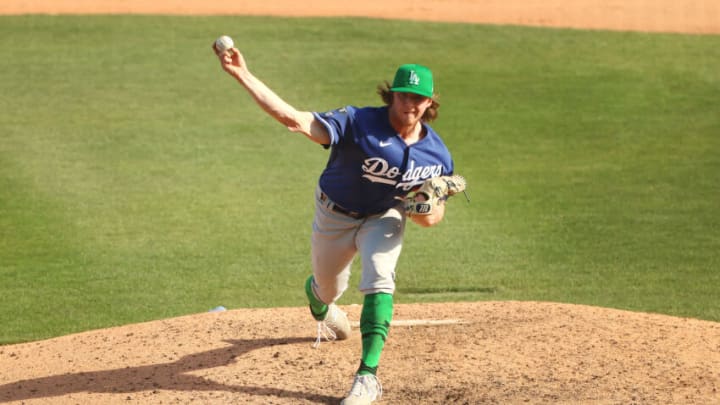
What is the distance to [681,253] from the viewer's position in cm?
985

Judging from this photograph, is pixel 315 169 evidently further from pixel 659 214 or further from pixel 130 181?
pixel 659 214

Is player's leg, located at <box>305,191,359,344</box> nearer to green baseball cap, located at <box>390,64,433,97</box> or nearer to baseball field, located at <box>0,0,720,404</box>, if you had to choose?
baseball field, located at <box>0,0,720,404</box>

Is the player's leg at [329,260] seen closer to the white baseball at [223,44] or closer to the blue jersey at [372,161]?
the blue jersey at [372,161]

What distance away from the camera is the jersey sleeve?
6.04 metres

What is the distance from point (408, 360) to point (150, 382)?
1570 mm

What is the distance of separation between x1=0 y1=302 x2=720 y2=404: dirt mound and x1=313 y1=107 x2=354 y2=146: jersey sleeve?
56.0 inches

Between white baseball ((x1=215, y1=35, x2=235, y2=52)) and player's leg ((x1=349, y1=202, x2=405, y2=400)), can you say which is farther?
player's leg ((x1=349, y1=202, x2=405, y2=400))

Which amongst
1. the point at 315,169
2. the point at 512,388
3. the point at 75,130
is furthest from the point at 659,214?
the point at 75,130

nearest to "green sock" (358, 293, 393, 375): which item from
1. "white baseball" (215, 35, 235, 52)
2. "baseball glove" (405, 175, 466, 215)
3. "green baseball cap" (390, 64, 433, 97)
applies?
"baseball glove" (405, 175, 466, 215)

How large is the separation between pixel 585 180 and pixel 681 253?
2286 millimetres

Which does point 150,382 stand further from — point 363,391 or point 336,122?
point 336,122

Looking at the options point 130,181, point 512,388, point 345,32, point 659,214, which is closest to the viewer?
point 512,388

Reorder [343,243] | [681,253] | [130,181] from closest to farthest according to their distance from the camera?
[343,243], [681,253], [130,181]

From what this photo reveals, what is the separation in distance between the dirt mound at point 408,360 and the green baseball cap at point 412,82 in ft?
5.45
